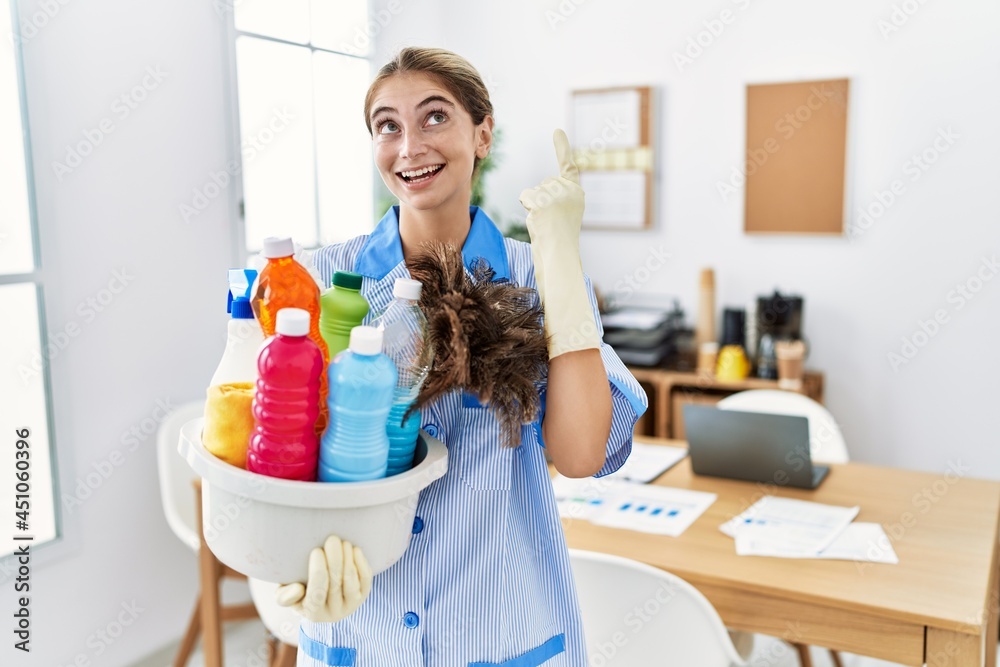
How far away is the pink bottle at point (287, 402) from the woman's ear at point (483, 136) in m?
0.47

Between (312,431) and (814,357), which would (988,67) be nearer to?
(814,357)

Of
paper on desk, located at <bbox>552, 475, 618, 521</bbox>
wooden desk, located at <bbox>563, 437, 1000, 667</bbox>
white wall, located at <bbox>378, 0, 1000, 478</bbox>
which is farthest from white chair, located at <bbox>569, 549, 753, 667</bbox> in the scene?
white wall, located at <bbox>378, 0, 1000, 478</bbox>

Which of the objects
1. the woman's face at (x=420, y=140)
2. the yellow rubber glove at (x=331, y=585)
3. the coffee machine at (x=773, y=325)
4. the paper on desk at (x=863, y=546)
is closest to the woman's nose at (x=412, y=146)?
the woman's face at (x=420, y=140)

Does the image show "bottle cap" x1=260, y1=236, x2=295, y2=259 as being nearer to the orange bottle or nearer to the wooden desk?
the orange bottle

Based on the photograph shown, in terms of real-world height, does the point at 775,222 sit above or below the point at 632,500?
above

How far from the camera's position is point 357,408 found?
781 mm

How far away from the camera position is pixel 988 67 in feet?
9.48

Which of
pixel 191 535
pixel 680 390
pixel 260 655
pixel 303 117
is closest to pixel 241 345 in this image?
pixel 191 535

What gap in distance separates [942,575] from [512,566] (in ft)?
2.90

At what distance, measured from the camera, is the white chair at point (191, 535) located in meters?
2.14

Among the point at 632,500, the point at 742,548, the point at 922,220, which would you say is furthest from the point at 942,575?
the point at 922,220

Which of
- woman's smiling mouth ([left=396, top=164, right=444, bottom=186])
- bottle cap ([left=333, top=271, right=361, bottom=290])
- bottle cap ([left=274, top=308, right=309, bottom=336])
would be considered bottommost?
bottle cap ([left=274, top=308, right=309, bottom=336])

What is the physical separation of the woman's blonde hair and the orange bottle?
1.11 ft

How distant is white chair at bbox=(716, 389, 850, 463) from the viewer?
2.28 metres
